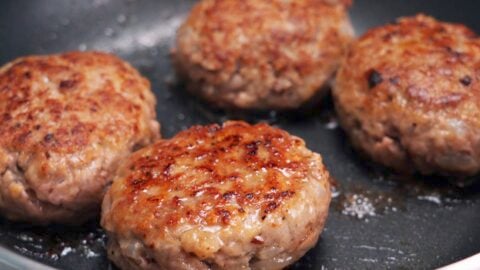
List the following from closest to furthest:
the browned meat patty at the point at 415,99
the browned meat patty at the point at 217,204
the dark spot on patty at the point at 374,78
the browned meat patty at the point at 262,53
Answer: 1. the browned meat patty at the point at 217,204
2. the browned meat patty at the point at 415,99
3. the dark spot on patty at the point at 374,78
4. the browned meat patty at the point at 262,53

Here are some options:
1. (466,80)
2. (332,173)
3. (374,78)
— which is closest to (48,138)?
(332,173)

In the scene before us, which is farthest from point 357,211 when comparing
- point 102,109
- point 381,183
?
point 102,109

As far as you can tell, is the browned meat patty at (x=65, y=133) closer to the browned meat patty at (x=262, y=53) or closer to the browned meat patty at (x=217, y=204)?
the browned meat patty at (x=217, y=204)

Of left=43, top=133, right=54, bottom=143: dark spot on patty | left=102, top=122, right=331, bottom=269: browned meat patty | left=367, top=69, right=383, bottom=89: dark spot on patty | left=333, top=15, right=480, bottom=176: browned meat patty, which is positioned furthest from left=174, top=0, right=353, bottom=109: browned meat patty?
left=43, top=133, right=54, bottom=143: dark spot on patty

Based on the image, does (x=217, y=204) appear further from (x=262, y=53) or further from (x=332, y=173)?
(x=262, y=53)

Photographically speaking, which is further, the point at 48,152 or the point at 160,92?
the point at 160,92

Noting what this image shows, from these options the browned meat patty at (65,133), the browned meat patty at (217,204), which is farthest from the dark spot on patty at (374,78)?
the browned meat patty at (65,133)

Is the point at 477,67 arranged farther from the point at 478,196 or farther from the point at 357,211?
the point at 357,211
